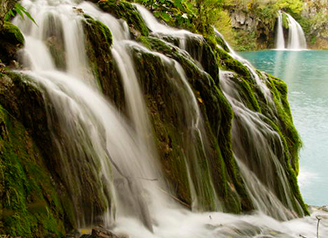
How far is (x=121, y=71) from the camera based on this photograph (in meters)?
3.82

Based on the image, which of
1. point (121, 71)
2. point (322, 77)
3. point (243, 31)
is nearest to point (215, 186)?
point (121, 71)

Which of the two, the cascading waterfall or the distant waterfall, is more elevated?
the distant waterfall

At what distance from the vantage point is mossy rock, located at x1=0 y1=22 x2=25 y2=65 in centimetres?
319

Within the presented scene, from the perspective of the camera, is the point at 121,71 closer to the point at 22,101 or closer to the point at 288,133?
the point at 22,101

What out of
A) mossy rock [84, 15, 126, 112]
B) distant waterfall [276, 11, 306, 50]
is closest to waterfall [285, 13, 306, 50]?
distant waterfall [276, 11, 306, 50]

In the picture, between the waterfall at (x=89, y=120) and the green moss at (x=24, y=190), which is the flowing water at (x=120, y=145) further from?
the green moss at (x=24, y=190)

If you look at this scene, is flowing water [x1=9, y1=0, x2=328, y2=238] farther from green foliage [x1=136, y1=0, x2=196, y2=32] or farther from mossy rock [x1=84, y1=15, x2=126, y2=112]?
green foliage [x1=136, y1=0, x2=196, y2=32]

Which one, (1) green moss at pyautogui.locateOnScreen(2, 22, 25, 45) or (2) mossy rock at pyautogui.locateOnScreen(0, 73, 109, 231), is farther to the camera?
(1) green moss at pyautogui.locateOnScreen(2, 22, 25, 45)

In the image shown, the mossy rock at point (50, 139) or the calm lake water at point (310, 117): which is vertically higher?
the mossy rock at point (50, 139)

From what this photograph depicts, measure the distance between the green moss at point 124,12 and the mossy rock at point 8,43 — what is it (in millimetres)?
1875

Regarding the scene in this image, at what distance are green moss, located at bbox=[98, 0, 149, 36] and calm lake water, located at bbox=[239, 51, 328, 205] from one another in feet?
16.4

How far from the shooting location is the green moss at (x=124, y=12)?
4.96 metres

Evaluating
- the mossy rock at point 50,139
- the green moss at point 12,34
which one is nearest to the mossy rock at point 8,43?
the green moss at point 12,34

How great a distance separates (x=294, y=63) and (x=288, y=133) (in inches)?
755
